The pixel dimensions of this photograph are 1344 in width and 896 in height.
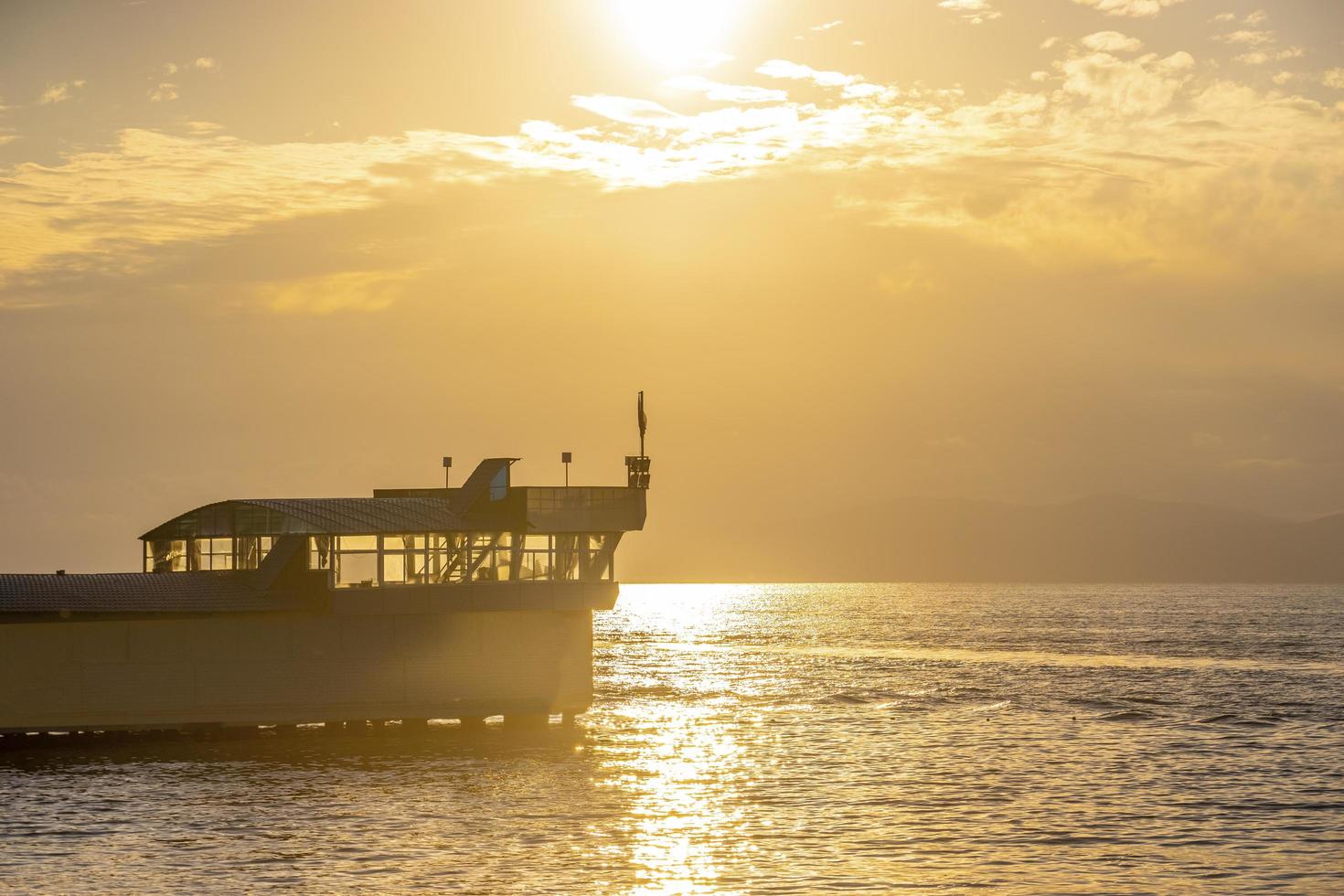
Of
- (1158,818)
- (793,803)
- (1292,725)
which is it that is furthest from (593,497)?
(1292,725)

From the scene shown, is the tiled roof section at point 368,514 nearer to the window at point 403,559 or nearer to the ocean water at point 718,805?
the window at point 403,559

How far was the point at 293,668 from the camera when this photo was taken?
223 ft

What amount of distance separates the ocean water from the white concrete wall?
5.90 ft

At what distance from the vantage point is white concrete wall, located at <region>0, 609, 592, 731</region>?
213ft

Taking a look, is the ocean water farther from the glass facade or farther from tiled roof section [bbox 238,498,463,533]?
tiled roof section [bbox 238,498,463,533]


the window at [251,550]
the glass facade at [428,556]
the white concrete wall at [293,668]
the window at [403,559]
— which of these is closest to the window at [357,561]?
the glass facade at [428,556]

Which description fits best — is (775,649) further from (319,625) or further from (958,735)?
(319,625)

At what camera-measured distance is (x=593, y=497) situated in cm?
7400

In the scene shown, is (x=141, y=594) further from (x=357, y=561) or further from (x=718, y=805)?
(x=718, y=805)

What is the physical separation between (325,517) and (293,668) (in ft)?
24.0

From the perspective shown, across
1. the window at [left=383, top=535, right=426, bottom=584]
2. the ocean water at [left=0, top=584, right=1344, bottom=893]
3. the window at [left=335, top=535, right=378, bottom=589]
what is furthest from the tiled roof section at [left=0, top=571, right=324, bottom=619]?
the ocean water at [left=0, top=584, right=1344, bottom=893]

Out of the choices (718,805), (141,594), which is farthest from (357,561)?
(718,805)

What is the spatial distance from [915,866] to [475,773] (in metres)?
23.9

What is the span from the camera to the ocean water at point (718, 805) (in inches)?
1658
